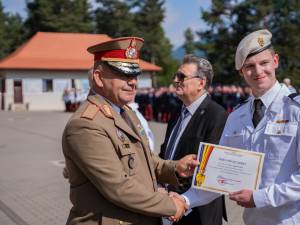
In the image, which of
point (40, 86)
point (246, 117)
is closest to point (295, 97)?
point (246, 117)

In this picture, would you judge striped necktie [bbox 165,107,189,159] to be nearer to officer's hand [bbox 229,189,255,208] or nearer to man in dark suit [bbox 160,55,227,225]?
man in dark suit [bbox 160,55,227,225]

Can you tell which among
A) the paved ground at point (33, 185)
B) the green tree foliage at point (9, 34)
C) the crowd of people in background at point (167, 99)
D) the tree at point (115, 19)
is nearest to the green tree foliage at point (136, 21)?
the tree at point (115, 19)

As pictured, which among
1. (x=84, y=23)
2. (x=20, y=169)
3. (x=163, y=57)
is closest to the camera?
(x=20, y=169)

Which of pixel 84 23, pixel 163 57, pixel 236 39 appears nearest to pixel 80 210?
pixel 236 39

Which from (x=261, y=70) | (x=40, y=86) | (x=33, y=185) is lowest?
(x=33, y=185)

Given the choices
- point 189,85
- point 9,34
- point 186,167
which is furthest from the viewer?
point 9,34

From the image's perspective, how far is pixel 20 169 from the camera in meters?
10.8

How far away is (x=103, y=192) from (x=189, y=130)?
1408 mm

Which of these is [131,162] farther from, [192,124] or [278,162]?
[192,124]

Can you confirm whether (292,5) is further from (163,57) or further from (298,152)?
(298,152)

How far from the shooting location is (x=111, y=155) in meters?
2.46

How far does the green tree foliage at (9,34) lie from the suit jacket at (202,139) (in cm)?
5711

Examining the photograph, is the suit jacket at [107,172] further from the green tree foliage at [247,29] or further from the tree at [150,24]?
the tree at [150,24]

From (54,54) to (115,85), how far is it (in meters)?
42.4
